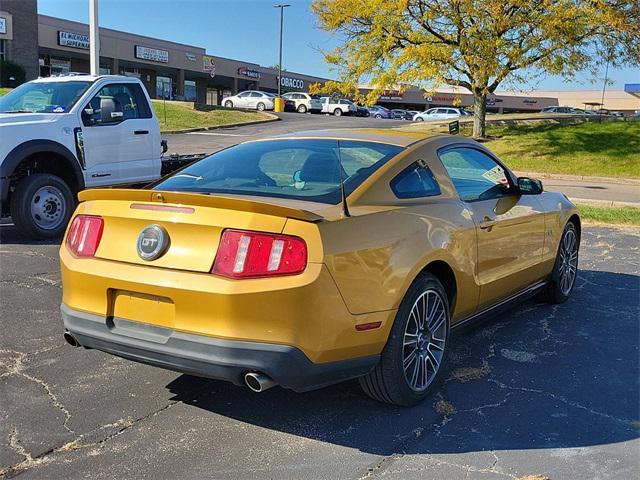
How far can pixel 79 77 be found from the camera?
9000 mm

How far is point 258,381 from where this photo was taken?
10.2 ft

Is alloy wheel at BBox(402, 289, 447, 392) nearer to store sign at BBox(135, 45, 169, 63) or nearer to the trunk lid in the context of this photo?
the trunk lid

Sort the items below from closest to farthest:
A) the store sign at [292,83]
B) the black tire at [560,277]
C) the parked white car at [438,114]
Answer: the black tire at [560,277], the parked white car at [438,114], the store sign at [292,83]

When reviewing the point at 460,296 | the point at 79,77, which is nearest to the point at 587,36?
the point at 79,77

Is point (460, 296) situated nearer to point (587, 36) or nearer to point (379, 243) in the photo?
point (379, 243)

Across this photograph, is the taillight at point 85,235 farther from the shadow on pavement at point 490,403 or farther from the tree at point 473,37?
the tree at point 473,37

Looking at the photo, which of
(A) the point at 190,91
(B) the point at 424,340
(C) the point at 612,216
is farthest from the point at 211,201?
(A) the point at 190,91

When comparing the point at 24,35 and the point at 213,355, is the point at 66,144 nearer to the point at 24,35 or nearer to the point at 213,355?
the point at 213,355

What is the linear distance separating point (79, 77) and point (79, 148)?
1.27 m

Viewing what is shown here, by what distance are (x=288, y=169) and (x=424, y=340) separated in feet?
4.52

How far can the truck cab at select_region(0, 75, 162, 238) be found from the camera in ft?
26.0

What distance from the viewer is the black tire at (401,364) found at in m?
3.58

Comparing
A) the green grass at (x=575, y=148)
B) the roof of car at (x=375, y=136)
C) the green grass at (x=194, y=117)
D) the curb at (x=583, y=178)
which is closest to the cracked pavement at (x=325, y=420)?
the roof of car at (x=375, y=136)

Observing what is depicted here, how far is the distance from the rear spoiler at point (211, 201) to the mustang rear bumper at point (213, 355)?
A: 25.2 inches
